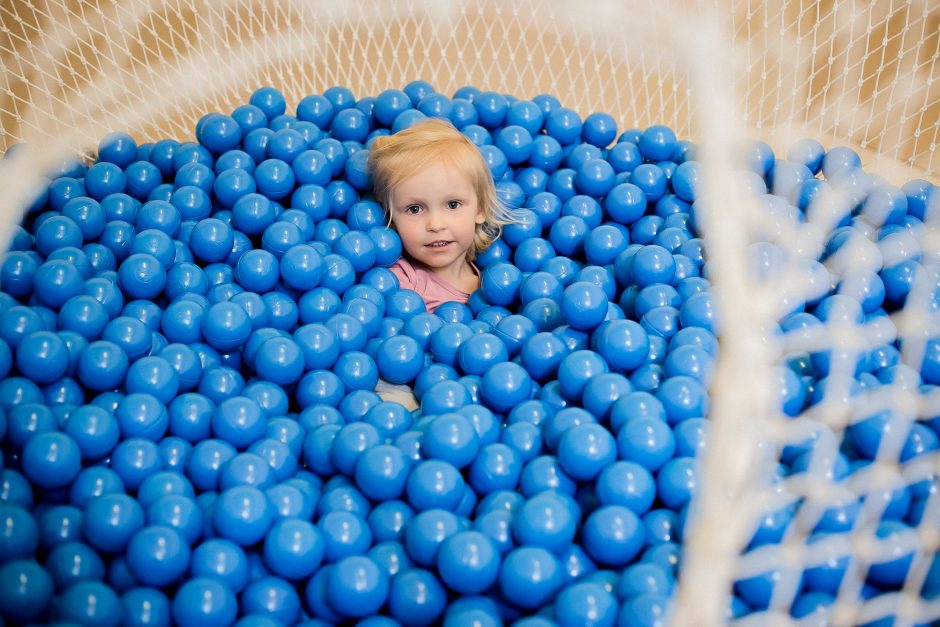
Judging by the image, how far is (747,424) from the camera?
0.74 meters

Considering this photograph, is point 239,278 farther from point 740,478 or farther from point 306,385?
point 740,478

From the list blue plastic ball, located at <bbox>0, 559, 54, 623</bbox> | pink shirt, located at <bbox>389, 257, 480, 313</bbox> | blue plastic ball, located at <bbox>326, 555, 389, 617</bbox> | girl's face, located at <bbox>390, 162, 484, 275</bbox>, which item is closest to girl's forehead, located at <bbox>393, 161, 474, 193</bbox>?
girl's face, located at <bbox>390, 162, 484, 275</bbox>

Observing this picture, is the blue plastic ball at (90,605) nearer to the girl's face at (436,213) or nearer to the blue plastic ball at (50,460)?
the blue plastic ball at (50,460)

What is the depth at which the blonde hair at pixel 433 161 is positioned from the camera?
4.31 feet

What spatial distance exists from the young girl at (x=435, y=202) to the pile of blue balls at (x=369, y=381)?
0.03 meters

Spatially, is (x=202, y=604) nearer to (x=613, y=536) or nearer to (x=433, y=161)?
(x=613, y=536)

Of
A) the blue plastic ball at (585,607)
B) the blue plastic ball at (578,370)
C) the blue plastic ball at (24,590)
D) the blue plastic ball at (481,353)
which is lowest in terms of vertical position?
the blue plastic ball at (585,607)

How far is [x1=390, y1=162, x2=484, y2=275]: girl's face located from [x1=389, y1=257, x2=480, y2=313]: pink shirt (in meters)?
0.03

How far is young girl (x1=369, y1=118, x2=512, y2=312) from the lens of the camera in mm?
1313

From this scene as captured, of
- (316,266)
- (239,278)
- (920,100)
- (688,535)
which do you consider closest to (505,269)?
(316,266)

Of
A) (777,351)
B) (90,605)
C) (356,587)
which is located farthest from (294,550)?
(777,351)

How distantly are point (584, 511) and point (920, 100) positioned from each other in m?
1.45

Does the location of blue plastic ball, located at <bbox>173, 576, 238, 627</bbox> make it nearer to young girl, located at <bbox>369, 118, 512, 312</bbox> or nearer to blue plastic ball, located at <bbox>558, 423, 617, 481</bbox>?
blue plastic ball, located at <bbox>558, 423, 617, 481</bbox>

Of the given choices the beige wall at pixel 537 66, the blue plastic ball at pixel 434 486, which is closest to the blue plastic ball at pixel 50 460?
the blue plastic ball at pixel 434 486
